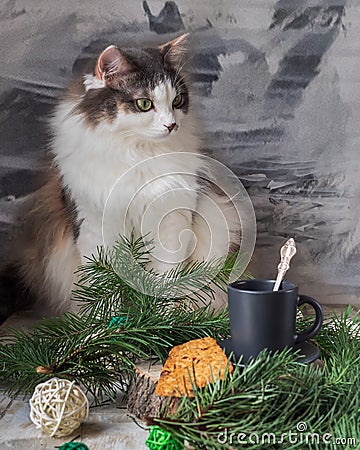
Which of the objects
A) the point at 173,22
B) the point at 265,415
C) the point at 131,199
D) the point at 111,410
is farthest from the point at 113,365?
the point at 173,22

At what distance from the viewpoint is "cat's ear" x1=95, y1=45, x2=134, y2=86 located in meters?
1.07

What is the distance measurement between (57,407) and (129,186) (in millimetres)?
467

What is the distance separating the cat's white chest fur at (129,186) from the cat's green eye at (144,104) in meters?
0.06

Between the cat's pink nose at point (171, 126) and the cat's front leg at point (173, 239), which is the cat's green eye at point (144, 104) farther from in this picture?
the cat's front leg at point (173, 239)

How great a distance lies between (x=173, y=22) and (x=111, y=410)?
808mm

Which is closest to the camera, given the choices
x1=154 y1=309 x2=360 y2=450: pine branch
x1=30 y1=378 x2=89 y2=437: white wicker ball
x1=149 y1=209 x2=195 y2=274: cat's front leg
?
x1=154 y1=309 x2=360 y2=450: pine branch

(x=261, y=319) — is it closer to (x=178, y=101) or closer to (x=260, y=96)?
(x=178, y=101)

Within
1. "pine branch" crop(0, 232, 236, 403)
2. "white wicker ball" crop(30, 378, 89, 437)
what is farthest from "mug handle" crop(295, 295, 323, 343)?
"white wicker ball" crop(30, 378, 89, 437)

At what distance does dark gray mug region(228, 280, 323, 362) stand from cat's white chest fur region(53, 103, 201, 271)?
12.5 inches

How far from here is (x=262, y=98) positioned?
1.35 m

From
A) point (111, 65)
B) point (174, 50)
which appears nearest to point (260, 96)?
point (174, 50)

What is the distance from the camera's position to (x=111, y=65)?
1.09 meters

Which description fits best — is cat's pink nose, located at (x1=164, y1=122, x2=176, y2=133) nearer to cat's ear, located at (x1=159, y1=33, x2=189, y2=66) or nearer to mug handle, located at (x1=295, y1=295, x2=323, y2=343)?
cat's ear, located at (x1=159, y1=33, x2=189, y2=66)

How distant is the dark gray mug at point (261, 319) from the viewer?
2.39ft
